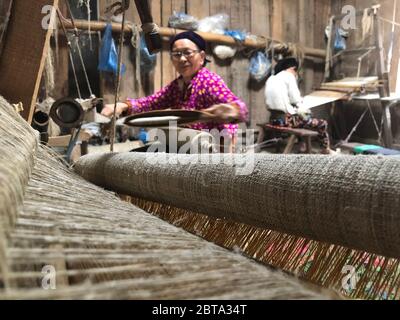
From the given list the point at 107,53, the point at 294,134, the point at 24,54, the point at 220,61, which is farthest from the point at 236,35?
the point at 24,54

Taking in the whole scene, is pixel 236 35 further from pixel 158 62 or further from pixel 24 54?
pixel 24 54

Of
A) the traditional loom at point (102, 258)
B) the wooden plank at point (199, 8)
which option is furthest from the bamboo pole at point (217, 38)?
the traditional loom at point (102, 258)

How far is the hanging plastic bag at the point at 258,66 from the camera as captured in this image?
534 centimetres

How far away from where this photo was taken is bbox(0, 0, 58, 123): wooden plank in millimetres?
1456

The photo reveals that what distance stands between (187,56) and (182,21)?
2.20 meters

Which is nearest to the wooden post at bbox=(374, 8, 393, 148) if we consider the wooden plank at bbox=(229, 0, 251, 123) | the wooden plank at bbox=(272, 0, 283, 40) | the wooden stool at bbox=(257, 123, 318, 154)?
the wooden stool at bbox=(257, 123, 318, 154)

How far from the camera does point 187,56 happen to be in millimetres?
2582

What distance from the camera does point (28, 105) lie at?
1.48 m

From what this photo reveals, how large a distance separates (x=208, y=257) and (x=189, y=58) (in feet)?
7.21

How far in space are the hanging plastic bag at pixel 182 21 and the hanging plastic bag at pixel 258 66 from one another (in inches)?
42.1

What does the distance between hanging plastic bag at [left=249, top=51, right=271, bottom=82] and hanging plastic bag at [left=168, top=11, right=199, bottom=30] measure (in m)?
1.07

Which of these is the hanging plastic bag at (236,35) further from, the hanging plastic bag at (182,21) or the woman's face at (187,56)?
the woman's face at (187,56)

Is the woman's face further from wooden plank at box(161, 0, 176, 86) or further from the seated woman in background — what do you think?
the seated woman in background

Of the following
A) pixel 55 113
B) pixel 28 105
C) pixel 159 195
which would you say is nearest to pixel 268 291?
pixel 159 195
